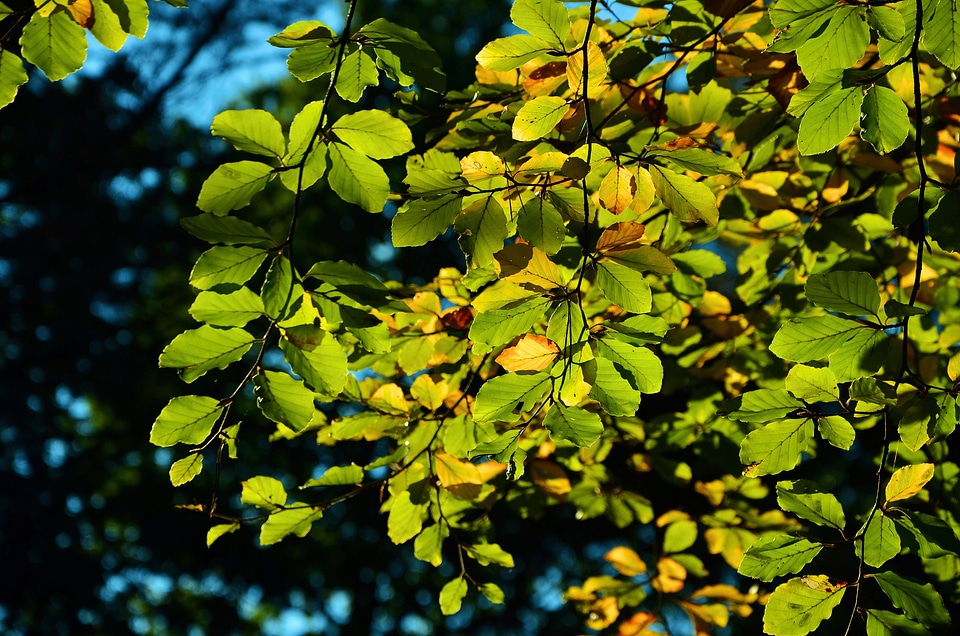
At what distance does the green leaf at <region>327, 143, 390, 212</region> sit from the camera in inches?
38.1

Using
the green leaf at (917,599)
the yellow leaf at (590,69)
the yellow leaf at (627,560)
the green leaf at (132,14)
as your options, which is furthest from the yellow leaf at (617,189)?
the yellow leaf at (627,560)

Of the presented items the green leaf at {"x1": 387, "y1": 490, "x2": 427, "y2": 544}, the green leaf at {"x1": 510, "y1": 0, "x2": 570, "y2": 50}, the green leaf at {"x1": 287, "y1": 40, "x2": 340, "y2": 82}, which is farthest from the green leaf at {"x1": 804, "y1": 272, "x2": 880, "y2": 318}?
the green leaf at {"x1": 387, "y1": 490, "x2": 427, "y2": 544}

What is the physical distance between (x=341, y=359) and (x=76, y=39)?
648mm

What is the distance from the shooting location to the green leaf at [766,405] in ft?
3.23

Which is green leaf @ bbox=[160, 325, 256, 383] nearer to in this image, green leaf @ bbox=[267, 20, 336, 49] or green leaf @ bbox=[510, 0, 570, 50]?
green leaf @ bbox=[267, 20, 336, 49]

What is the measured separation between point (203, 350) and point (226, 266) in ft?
0.36

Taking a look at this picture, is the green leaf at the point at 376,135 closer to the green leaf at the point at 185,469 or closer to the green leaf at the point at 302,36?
the green leaf at the point at 302,36

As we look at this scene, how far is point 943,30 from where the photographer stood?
2.85ft

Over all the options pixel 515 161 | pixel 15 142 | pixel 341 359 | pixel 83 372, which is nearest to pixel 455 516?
pixel 341 359

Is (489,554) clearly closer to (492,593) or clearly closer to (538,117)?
(492,593)

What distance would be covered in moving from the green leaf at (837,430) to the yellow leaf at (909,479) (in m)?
0.07

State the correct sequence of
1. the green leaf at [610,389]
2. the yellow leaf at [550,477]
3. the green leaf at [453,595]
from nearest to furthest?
the green leaf at [610,389] < the green leaf at [453,595] < the yellow leaf at [550,477]

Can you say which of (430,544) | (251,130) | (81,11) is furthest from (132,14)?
(430,544)

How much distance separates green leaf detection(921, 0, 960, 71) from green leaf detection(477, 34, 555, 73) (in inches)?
17.8
